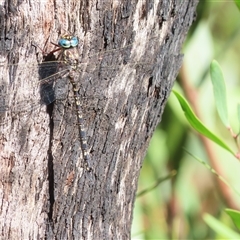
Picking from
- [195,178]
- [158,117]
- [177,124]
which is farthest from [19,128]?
[195,178]

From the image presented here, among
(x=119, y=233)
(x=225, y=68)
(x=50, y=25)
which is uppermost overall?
(x=225, y=68)

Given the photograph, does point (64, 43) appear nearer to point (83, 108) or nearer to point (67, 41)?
point (67, 41)

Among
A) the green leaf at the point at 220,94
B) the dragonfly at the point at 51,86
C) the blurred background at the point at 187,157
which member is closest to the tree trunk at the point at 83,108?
the dragonfly at the point at 51,86

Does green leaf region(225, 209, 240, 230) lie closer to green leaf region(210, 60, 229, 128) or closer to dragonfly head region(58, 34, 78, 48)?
green leaf region(210, 60, 229, 128)

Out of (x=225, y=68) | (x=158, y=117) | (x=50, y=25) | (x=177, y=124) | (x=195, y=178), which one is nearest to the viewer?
(x=50, y=25)

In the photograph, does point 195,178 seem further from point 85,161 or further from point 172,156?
point 85,161

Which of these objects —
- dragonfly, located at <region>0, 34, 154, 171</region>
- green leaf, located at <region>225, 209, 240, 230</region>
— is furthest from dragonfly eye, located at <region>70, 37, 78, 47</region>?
green leaf, located at <region>225, 209, 240, 230</region>
